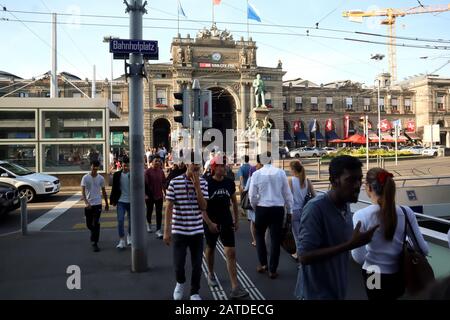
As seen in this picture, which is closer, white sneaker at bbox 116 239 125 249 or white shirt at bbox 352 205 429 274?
white shirt at bbox 352 205 429 274

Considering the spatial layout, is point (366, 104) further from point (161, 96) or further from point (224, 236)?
point (224, 236)

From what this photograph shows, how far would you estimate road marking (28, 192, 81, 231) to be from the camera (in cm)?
1007

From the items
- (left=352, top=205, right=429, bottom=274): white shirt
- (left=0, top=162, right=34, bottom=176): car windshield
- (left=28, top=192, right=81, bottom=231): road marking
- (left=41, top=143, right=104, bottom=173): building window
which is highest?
(left=41, top=143, right=104, bottom=173): building window

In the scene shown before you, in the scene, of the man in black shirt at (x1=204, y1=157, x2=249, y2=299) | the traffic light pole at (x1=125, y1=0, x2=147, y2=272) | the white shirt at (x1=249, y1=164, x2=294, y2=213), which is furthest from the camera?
the traffic light pole at (x1=125, y1=0, x2=147, y2=272)

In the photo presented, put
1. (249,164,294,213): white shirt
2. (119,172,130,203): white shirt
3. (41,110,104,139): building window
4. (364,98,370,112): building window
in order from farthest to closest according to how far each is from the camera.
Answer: (364,98,370,112): building window, (41,110,104,139): building window, (119,172,130,203): white shirt, (249,164,294,213): white shirt

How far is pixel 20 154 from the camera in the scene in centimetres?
1842

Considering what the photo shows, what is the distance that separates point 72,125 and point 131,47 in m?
14.0

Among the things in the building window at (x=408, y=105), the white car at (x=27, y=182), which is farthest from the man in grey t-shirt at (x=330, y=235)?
the building window at (x=408, y=105)

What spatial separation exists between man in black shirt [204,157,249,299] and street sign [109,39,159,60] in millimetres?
2379

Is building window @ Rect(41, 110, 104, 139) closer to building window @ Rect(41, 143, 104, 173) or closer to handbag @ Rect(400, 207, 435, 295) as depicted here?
building window @ Rect(41, 143, 104, 173)

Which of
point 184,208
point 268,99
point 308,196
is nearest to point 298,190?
point 308,196

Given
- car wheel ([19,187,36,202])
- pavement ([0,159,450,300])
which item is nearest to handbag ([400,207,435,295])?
pavement ([0,159,450,300])
